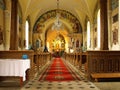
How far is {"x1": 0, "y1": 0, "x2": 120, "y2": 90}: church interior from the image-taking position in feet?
27.7

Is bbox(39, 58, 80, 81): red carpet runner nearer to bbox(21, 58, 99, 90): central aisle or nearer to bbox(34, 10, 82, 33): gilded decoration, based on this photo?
bbox(21, 58, 99, 90): central aisle

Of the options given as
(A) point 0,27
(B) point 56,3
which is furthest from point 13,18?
(B) point 56,3

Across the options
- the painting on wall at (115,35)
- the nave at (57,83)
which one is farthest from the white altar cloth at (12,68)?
the painting on wall at (115,35)

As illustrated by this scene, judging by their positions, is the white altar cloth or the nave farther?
the white altar cloth

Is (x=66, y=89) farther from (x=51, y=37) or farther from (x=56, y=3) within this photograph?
(x=51, y=37)

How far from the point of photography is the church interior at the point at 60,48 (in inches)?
332

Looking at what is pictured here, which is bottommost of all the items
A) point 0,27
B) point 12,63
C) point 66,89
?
point 66,89

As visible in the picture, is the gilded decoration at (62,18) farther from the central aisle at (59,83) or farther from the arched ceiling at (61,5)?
the central aisle at (59,83)

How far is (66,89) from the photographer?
7402 mm

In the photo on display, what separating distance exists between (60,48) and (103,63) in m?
34.2

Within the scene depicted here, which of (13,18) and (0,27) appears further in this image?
(0,27)

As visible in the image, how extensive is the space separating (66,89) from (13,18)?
7292 millimetres

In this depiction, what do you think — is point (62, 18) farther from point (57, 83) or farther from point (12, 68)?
point (12, 68)

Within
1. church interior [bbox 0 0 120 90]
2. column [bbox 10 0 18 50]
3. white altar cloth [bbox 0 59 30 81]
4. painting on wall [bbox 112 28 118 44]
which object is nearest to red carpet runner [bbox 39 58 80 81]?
church interior [bbox 0 0 120 90]
